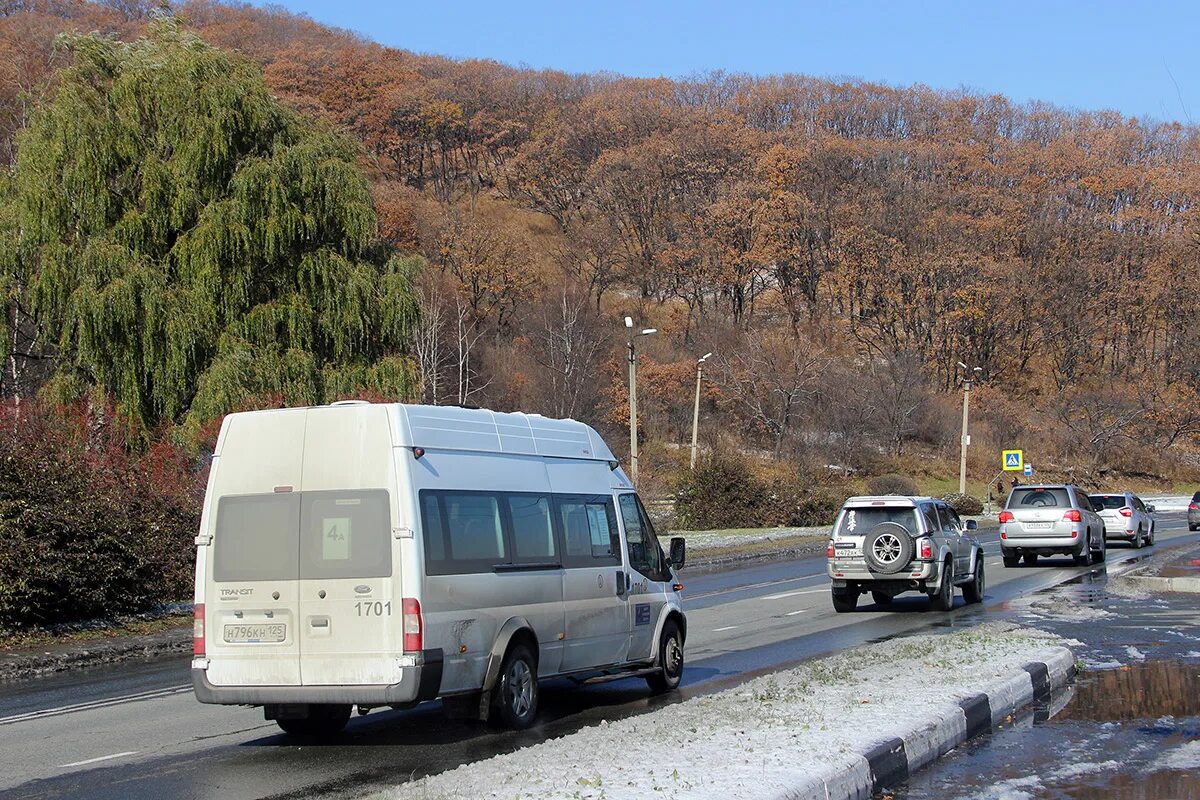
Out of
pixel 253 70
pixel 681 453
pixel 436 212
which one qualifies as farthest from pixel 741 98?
pixel 253 70

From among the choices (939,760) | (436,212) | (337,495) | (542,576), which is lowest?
(939,760)

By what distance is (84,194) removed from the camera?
28875mm

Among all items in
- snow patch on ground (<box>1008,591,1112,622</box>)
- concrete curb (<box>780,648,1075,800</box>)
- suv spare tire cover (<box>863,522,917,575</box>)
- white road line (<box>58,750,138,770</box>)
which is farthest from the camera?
suv spare tire cover (<box>863,522,917,575</box>)

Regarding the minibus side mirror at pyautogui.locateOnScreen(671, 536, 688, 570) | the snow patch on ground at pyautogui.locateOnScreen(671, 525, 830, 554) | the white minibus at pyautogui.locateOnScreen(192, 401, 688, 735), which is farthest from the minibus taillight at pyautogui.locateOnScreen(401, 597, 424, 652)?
the snow patch on ground at pyautogui.locateOnScreen(671, 525, 830, 554)

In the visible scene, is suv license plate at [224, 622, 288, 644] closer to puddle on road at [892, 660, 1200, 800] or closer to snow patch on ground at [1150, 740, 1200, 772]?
puddle on road at [892, 660, 1200, 800]

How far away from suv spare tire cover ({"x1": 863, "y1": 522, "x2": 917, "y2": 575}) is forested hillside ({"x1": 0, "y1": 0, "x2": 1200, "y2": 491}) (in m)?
45.3

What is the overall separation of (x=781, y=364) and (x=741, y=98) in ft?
142

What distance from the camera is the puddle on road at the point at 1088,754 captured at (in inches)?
299

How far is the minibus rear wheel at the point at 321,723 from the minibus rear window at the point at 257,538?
1341mm

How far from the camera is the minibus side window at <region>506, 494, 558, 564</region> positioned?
35.1 feet

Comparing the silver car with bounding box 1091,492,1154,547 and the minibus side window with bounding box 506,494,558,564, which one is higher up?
the minibus side window with bounding box 506,494,558,564

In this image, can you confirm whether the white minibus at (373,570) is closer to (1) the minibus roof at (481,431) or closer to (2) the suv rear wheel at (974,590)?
(1) the minibus roof at (481,431)

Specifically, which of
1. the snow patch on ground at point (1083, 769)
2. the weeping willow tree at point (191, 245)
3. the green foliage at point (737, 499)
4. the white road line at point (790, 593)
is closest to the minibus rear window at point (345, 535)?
the snow patch on ground at point (1083, 769)

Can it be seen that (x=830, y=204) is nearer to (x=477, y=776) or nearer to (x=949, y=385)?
(x=949, y=385)
